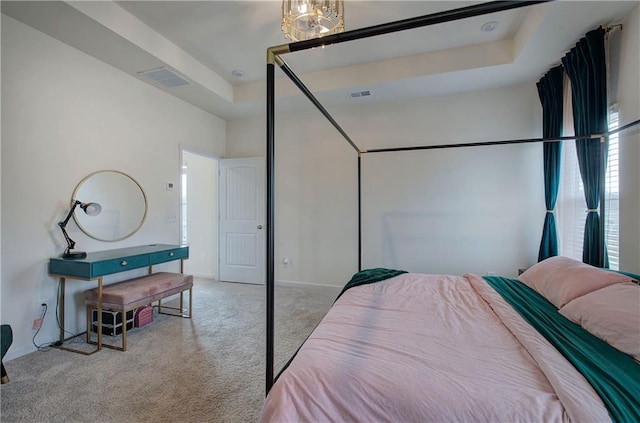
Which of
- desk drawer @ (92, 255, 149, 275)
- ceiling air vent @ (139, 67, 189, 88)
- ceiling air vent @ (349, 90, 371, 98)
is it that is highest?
ceiling air vent @ (139, 67, 189, 88)

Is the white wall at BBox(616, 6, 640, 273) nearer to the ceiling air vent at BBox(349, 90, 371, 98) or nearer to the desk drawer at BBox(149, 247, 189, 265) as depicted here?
the ceiling air vent at BBox(349, 90, 371, 98)

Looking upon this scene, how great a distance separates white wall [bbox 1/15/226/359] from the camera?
2.30m

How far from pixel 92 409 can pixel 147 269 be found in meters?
1.99

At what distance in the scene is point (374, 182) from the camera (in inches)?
160

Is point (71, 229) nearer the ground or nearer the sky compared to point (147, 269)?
nearer the sky

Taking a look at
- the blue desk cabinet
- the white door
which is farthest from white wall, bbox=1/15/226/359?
the white door

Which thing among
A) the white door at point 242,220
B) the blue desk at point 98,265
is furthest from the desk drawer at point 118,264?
the white door at point 242,220

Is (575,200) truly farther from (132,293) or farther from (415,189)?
(132,293)

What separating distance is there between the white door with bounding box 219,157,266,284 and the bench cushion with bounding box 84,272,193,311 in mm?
1501

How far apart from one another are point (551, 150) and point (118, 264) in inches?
183

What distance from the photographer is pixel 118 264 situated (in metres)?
2.63

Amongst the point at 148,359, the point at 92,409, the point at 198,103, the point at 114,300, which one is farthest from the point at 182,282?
the point at 198,103

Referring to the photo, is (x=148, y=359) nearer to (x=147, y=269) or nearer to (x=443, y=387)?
(x=147, y=269)

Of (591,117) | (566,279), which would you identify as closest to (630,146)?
(591,117)
